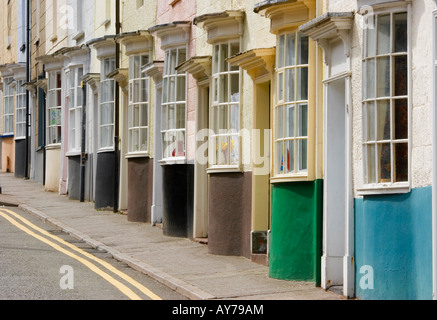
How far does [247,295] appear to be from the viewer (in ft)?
43.0

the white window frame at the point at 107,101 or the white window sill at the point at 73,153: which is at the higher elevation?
the white window frame at the point at 107,101

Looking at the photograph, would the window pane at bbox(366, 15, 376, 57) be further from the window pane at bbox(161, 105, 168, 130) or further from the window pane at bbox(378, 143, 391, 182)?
the window pane at bbox(161, 105, 168, 130)

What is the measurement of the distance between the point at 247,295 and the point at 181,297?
83cm

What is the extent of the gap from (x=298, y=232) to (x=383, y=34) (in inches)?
132

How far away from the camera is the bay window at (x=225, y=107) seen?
17922 mm

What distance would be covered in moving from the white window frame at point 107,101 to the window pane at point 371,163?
568 inches

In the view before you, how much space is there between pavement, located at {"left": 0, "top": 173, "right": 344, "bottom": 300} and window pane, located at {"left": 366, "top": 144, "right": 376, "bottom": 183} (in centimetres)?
155

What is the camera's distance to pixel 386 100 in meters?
12.2

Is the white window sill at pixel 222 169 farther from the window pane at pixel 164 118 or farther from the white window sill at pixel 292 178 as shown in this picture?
the window pane at pixel 164 118

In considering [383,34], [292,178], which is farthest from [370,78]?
[292,178]

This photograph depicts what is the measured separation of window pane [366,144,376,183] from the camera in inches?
491

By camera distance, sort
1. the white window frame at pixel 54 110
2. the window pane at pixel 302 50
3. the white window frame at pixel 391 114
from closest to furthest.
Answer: the white window frame at pixel 391 114, the window pane at pixel 302 50, the white window frame at pixel 54 110

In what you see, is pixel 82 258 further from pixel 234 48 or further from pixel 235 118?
pixel 234 48

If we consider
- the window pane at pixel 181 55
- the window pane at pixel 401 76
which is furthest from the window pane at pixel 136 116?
the window pane at pixel 401 76
